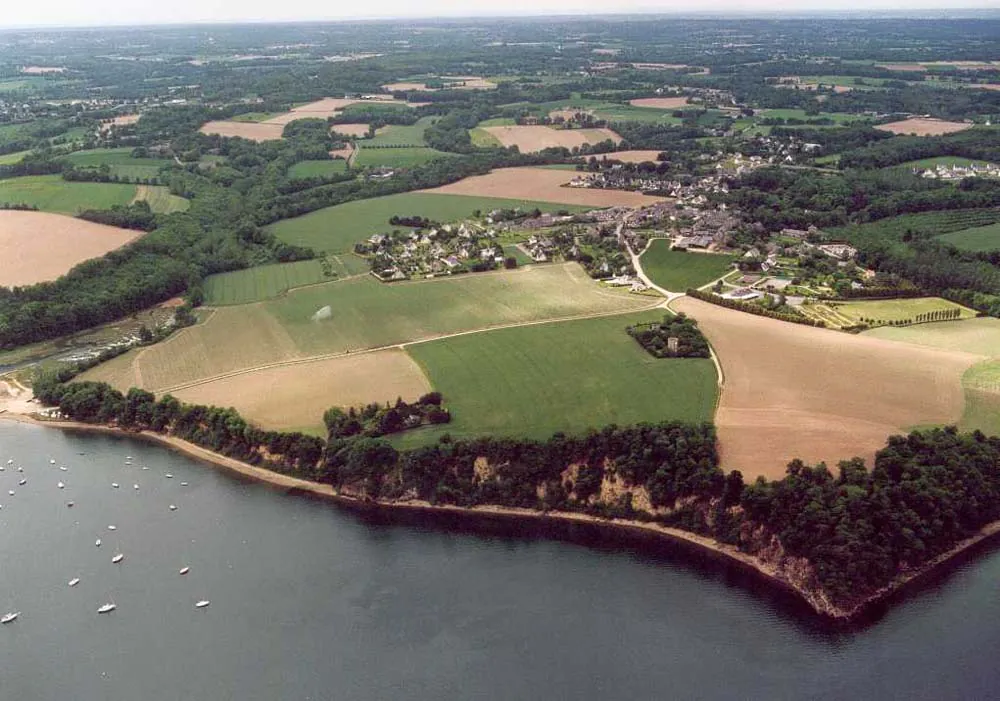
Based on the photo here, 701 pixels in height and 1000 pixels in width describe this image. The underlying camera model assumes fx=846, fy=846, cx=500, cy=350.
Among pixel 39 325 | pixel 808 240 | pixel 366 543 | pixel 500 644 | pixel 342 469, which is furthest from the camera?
pixel 808 240

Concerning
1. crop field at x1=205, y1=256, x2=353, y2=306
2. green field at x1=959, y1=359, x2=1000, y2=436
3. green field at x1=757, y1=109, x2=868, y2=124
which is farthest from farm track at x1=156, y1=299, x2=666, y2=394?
green field at x1=757, y1=109, x2=868, y2=124

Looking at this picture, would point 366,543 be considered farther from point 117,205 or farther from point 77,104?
point 77,104

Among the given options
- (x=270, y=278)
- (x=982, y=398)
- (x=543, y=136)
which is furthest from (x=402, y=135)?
(x=982, y=398)

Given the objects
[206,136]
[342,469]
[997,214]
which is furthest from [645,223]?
[206,136]

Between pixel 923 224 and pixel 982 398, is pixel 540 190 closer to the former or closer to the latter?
pixel 923 224

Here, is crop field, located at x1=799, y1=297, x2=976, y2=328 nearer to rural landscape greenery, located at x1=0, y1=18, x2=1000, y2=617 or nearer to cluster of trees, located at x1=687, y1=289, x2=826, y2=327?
rural landscape greenery, located at x1=0, y1=18, x2=1000, y2=617
